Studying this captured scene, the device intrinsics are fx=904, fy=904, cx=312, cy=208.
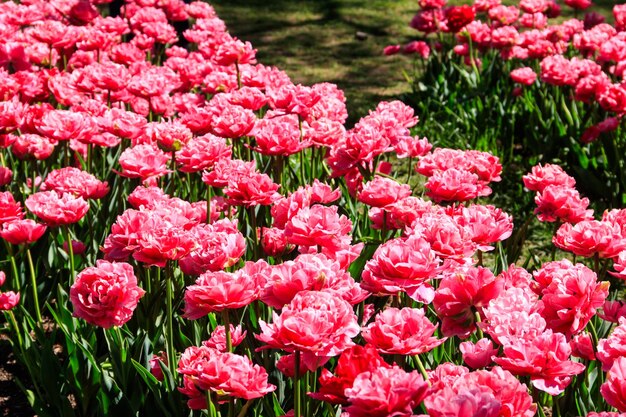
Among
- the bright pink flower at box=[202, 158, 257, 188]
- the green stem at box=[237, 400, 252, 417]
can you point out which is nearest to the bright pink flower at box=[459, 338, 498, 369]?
the green stem at box=[237, 400, 252, 417]

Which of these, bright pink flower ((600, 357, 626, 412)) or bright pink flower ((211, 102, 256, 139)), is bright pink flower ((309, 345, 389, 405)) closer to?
bright pink flower ((600, 357, 626, 412))

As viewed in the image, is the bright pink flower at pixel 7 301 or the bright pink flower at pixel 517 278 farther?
the bright pink flower at pixel 7 301

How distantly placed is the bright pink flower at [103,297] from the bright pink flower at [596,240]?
1.09m

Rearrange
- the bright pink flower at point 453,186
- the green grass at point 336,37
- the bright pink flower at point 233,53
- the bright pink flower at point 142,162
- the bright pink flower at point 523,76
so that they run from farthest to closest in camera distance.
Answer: the green grass at point 336,37 < the bright pink flower at point 523,76 < the bright pink flower at point 233,53 < the bright pink flower at point 142,162 < the bright pink flower at point 453,186

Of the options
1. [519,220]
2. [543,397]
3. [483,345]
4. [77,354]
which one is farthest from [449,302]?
[519,220]

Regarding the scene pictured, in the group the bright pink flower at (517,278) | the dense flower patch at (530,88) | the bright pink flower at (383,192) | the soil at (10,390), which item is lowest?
the soil at (10,390)

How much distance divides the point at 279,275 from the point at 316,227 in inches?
11.9

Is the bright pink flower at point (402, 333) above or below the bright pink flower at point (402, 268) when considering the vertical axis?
below

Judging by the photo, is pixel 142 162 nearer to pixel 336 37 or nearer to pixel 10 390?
pixel 10 390

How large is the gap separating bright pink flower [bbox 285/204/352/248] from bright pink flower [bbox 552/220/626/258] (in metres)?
0.60

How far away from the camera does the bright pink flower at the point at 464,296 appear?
1902 mm

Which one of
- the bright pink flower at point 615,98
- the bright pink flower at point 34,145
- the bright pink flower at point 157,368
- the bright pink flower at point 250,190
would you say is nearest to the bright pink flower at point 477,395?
the bright pink flower at point 157,368

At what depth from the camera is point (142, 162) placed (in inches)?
113

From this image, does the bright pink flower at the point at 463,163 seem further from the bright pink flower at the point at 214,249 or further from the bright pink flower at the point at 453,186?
the bright pink flower at the point at 214,249
